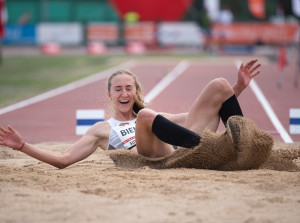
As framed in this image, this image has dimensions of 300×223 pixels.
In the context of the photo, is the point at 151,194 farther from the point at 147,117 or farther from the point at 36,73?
the point at 36,73

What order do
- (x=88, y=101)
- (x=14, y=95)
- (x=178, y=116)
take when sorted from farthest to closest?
(x=14, y=95) < (x=88, y=101) < (x=178, y=116)

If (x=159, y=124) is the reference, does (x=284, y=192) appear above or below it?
below

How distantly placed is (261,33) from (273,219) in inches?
1322

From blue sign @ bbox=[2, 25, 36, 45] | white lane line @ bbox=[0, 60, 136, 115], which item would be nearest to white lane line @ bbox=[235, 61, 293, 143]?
white lane line @ bbox=[0, 60, 136, 115]

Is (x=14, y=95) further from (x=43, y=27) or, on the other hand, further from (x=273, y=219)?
(x=43, y=27)

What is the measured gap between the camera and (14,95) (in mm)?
14250

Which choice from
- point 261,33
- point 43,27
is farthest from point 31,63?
point 261,33

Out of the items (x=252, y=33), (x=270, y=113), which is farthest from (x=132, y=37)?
(x=270, y=113)

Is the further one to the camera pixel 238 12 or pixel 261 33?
pixel 238 12

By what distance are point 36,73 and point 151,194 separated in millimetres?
17098

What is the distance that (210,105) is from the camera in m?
5.74

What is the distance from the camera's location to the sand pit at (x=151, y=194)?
4.05 meters

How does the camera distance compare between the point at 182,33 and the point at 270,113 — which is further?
the point at 182,33

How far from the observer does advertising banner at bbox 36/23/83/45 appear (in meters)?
37.1
